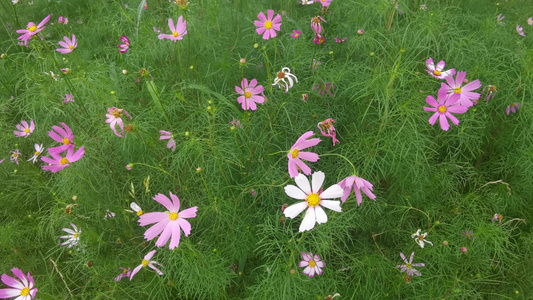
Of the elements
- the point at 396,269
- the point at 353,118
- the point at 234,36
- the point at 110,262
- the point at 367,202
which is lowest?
the point at 110,262

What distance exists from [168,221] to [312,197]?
0.41m

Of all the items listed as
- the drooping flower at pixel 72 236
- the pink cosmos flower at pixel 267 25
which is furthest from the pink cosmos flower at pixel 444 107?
the drooping flower at pixel 72 236

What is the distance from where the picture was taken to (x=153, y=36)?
157 cm

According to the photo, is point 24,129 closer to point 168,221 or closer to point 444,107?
point 168,221

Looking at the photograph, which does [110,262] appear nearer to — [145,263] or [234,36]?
[145,263]

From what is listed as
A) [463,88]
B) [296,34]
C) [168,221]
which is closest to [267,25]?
[296,34]

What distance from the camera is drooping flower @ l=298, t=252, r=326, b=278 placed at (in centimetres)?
105

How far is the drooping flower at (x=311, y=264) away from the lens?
105 centimetres

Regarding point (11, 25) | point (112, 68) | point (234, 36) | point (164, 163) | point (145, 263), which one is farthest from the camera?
point (11, 25)

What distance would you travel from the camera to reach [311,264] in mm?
1063

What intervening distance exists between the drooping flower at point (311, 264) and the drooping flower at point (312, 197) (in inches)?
12.3

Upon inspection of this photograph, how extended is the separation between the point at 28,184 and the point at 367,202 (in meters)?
1.60

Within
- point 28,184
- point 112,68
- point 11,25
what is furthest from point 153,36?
point 11,25

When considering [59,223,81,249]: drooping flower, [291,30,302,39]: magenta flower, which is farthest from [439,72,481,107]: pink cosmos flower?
[59,223,81,249]: drooping flower
